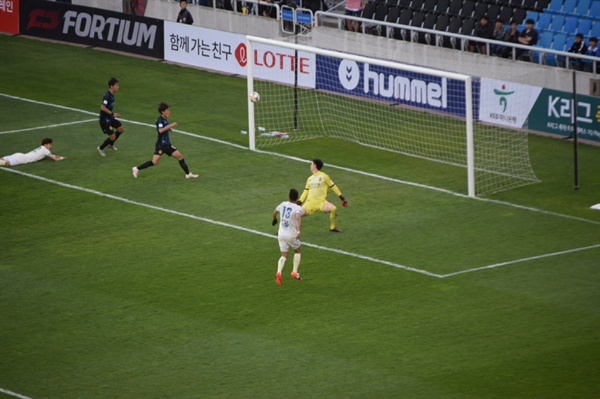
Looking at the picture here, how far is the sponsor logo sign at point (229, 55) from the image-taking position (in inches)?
1432

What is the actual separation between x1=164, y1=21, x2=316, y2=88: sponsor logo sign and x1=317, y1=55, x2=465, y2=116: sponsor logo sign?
959 millimetres

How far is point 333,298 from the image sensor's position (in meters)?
21.6

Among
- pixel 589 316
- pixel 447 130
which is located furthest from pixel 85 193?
pixel 589 316

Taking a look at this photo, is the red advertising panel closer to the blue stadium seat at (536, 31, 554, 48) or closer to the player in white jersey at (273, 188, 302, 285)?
the blue stadium seat at (536, 31, 554, 48)

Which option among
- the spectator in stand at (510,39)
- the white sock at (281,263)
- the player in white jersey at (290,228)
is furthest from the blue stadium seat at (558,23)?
the white sock at (281,263)

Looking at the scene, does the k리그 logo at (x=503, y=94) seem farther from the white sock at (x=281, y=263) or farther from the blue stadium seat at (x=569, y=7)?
the white sock at (x=281, y=263)

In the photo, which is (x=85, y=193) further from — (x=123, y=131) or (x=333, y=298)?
(x=333, y=298)

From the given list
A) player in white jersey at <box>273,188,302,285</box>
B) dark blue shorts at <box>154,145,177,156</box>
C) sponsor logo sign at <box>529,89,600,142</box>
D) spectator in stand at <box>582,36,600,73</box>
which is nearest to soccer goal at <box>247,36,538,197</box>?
sponsor logo sign at <box>529,89,600,142</box>

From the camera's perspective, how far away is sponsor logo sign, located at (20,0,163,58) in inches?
1650

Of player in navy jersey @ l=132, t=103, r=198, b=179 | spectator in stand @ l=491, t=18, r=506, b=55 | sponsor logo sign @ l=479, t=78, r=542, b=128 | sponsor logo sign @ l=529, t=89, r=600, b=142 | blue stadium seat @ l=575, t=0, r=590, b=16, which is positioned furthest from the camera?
blue stadium seat @ l=575, t=0, r=590, b=16

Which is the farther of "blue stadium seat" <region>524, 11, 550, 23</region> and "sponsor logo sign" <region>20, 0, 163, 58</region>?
"sponsor logo sign" <region>20, 0, 163, 58</region>

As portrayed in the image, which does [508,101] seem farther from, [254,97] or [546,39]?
[254,97]

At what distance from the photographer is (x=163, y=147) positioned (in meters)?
28.8

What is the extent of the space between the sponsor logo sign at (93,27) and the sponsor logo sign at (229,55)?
78 centimetres
